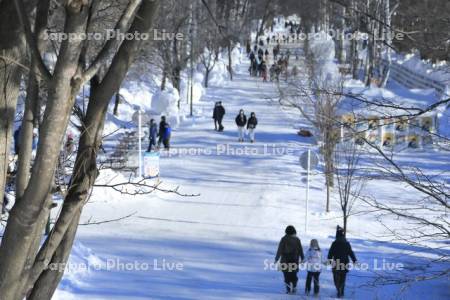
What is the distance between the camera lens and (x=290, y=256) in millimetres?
13719

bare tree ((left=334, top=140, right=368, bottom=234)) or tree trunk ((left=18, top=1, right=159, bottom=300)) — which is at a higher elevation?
tree trunk ((left=18, top=1, right=159, bottom=300))

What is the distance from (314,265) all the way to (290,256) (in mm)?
462

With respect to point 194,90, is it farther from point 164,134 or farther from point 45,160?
point 45,160

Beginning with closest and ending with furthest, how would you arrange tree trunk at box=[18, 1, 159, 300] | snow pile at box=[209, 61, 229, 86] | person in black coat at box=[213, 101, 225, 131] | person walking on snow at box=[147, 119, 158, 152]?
1. tree trunk at box=[18, 1, 159, 300]
2. person walking on snow at box=[147, 119, 158, 152]
3. person in black coat at box=[213, 101, 225, 131]
4. snow pile at box=[209, 61, 229, 86]

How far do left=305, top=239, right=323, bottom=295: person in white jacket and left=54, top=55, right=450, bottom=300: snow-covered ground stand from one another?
271 mm

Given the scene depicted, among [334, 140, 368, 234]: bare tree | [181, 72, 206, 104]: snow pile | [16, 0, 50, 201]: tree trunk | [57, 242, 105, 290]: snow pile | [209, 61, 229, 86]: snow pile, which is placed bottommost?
[57, 242, 105, 290]: snow pile

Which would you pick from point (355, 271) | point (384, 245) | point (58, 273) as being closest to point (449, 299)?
point (355, 271)

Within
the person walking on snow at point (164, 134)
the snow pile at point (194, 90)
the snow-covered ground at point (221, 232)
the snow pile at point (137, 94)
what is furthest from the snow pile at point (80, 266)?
the snow pile at point (194, 90)

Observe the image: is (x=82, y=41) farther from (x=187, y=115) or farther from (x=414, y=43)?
(x=187, y=115)

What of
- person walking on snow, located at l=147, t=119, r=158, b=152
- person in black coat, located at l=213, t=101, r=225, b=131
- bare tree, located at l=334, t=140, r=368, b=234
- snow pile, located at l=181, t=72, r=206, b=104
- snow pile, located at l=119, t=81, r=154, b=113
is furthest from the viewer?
snow pile, located at l=181, t=72, r=206, b=104

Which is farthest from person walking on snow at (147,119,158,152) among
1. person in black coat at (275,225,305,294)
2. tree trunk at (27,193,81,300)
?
tree trunk at (27,193,81,300)

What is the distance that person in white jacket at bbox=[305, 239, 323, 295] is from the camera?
1355cm

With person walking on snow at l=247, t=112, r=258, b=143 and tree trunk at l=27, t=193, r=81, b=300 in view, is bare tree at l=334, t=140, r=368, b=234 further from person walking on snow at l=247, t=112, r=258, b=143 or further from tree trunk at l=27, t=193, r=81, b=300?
tree trunk at l=27, t=193, r=81, b=300

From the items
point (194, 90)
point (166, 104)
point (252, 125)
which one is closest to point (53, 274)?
point (252, 125)
